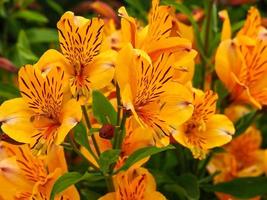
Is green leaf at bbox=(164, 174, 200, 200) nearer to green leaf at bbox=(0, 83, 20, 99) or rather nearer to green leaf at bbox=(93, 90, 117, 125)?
green leaf at bbox=(93, 90, 117, 125)

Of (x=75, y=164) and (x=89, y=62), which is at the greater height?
(x=89, y=62)

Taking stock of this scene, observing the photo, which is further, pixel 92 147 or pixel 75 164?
pixel 75 164

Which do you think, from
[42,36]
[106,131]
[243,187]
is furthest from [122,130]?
[42,36]

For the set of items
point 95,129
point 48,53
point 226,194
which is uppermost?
point 48,53

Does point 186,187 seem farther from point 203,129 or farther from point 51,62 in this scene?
point 51,62

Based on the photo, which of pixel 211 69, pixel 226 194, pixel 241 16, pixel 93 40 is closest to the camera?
pixel 93 40

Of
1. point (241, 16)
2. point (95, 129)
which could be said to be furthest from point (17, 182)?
point (241, 16)

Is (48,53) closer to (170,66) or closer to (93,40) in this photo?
(93,40)

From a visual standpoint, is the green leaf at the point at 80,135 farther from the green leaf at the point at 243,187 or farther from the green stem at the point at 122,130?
the green leaf at the point at 243,187
